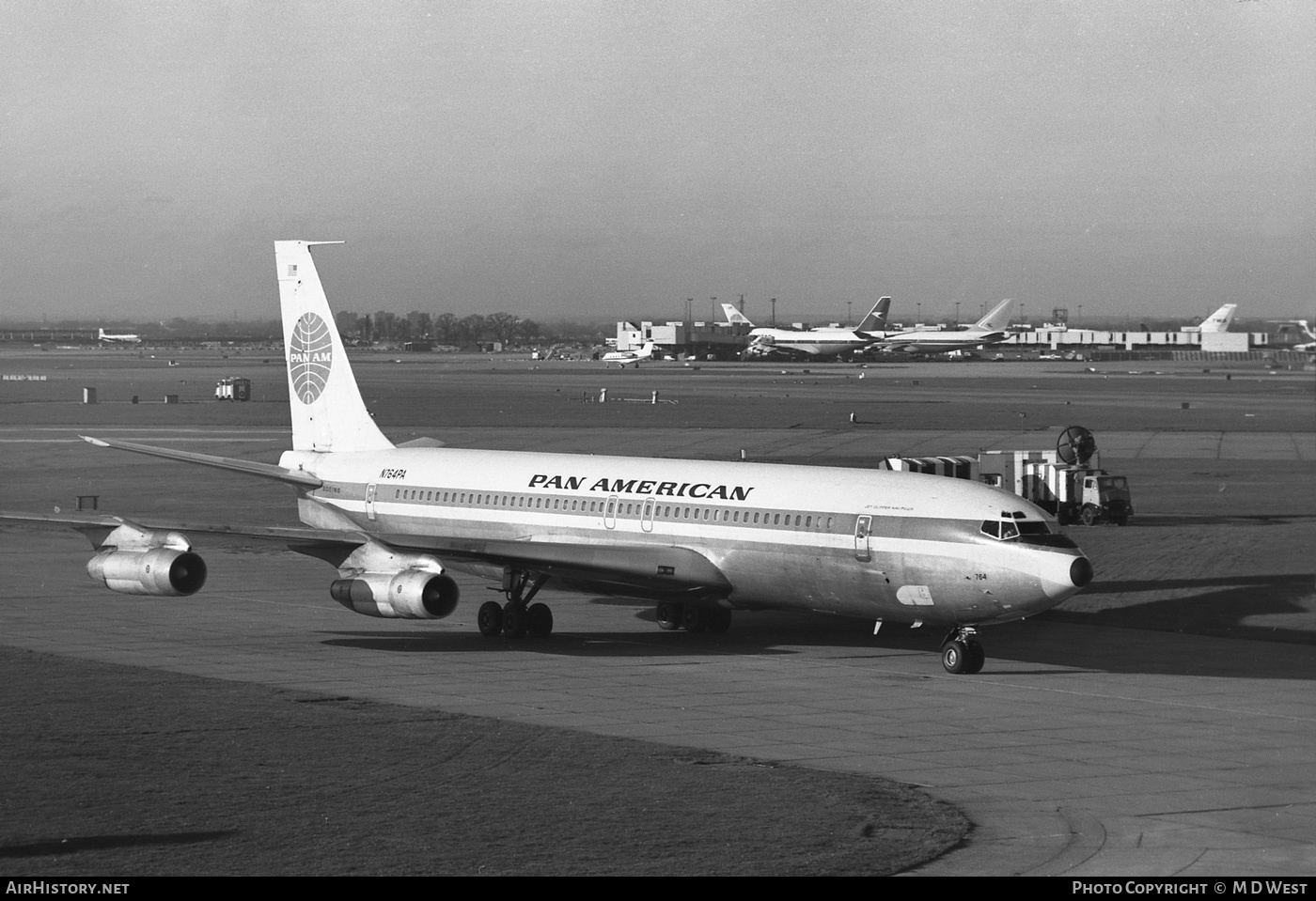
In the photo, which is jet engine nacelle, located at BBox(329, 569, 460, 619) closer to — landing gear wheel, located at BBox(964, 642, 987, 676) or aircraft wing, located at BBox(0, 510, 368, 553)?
aircraft wing, located at BBox(0, 510, 368, 553)

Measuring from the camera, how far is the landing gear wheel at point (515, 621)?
39375 mm

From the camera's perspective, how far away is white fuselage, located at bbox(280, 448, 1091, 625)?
34469 mm

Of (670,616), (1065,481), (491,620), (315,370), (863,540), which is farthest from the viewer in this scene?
(1065,481)

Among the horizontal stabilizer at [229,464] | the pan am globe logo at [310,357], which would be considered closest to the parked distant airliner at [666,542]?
the horizontal stabilizer at [229,464]

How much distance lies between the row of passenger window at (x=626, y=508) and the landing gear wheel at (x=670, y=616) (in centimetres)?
296

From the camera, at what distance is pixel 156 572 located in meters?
37.7

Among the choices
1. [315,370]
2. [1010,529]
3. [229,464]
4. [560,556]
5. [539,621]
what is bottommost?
[539,621]

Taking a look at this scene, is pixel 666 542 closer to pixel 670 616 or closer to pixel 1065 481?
pixel 670 616

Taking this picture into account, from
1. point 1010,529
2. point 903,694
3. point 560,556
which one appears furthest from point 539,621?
point 1010,529

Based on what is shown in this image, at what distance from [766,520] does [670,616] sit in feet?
17.6

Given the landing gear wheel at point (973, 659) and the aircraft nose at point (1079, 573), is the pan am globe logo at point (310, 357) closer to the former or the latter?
the landing gear wheel at point (973, 659)

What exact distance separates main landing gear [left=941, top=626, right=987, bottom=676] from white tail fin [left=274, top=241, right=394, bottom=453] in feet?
63.5
